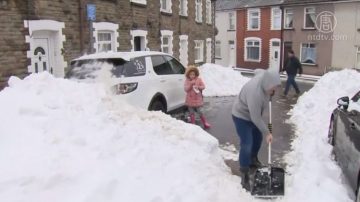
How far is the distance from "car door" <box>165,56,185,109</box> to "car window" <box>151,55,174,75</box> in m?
0.18

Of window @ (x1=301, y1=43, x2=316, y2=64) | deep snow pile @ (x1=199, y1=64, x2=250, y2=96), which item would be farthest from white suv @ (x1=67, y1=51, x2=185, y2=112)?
window @ (x1=301, y1=43, x2=316, y2=64)

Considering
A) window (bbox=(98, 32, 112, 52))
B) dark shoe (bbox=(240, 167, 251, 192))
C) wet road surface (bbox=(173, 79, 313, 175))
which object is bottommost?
wet road surface (bbox=(173, 79, 313, 175))

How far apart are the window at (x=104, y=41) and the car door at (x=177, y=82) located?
180 inches

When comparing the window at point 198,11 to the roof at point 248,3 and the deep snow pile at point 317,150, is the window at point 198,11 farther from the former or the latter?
the deep snow pile at point 317,150

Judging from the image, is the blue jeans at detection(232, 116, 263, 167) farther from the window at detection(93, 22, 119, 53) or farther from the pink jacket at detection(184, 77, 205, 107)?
the window at detection(93, 22, 119, 53)

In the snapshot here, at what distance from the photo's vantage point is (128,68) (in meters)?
8.67

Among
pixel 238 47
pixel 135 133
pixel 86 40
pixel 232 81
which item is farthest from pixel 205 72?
pixel 238 47

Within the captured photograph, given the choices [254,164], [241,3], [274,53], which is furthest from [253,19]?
[254,164]

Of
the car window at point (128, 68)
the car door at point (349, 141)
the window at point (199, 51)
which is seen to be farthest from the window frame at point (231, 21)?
the car door at point (349, 141)

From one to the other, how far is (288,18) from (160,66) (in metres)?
27.2

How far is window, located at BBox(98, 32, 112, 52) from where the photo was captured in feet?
48.4

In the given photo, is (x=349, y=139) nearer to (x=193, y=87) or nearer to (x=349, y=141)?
Result: (x=349, y=141)

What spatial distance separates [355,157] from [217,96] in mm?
12146

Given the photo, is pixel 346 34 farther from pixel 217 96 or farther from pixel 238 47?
pixel 217 96
